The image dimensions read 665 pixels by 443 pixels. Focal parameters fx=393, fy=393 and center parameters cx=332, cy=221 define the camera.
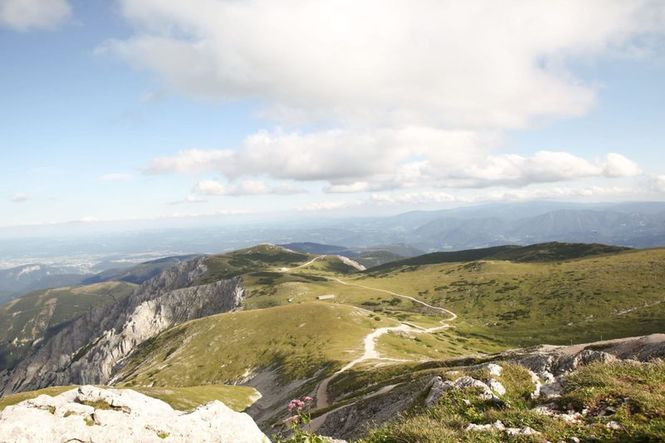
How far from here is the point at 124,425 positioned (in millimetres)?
15875

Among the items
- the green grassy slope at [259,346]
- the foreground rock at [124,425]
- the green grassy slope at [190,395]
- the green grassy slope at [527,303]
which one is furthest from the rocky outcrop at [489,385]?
the green grassy slope at [527,303]

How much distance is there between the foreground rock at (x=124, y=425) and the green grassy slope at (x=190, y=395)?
152 feet

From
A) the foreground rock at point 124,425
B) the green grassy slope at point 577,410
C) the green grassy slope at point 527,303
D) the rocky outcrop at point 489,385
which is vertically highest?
the green grassy slope at point 577,410

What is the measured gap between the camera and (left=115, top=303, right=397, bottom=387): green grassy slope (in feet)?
291

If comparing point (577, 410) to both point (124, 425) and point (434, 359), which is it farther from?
point (434, 359)

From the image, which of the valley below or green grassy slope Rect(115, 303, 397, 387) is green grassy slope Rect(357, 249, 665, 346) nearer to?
the valley below

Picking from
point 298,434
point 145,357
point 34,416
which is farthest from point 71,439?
point 145,357

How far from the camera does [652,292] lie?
126m

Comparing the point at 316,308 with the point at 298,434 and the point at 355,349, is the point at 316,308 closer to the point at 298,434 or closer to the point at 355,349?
the point at 355,349

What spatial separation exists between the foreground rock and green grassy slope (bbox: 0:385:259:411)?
46323 millimetres

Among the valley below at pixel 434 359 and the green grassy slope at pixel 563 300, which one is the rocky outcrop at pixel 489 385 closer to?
the valley below at pixel 434 359

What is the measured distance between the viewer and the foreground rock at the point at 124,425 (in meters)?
15.0

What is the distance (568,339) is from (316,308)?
71181mm

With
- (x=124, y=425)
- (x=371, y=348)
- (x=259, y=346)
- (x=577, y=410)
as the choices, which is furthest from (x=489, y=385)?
(x=259, y=346)
